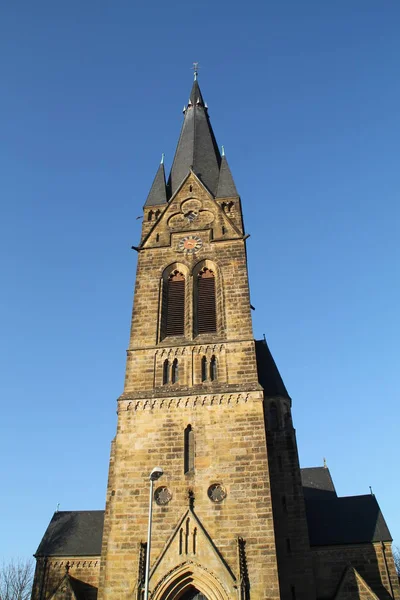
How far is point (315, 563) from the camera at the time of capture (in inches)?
971

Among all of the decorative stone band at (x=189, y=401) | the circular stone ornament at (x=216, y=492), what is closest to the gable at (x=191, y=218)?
the decorative stone band at (x=189, y=401)

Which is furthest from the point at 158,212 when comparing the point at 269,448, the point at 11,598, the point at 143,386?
the point at 11,598

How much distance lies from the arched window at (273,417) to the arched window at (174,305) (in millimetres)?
5528

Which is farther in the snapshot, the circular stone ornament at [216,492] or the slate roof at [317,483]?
the slate roof at [317,483]

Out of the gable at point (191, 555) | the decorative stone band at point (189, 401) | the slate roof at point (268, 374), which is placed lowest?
the gable at point (191, 555)

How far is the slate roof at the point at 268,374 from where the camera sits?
2558 centimetres

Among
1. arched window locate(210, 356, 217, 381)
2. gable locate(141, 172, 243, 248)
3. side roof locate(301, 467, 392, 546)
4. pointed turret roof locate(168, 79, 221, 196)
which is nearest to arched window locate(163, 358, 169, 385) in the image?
arched window locate(210, 356, 217, 381)

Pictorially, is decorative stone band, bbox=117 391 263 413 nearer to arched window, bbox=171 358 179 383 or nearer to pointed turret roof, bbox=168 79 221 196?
arched window, bbox=171 358 179 383

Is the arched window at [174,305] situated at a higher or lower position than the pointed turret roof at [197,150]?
lower

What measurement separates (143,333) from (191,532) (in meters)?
8.63

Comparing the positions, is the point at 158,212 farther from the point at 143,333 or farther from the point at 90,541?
the point at 90,541

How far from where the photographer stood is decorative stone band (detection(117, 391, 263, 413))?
21.2 meters

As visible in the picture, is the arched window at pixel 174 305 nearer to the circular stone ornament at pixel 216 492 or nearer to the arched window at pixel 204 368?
Result: the arched window at pixel 204 368

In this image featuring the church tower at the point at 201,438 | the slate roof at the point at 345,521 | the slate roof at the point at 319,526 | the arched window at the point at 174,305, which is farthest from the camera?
the slate roof at the point at 319,526
